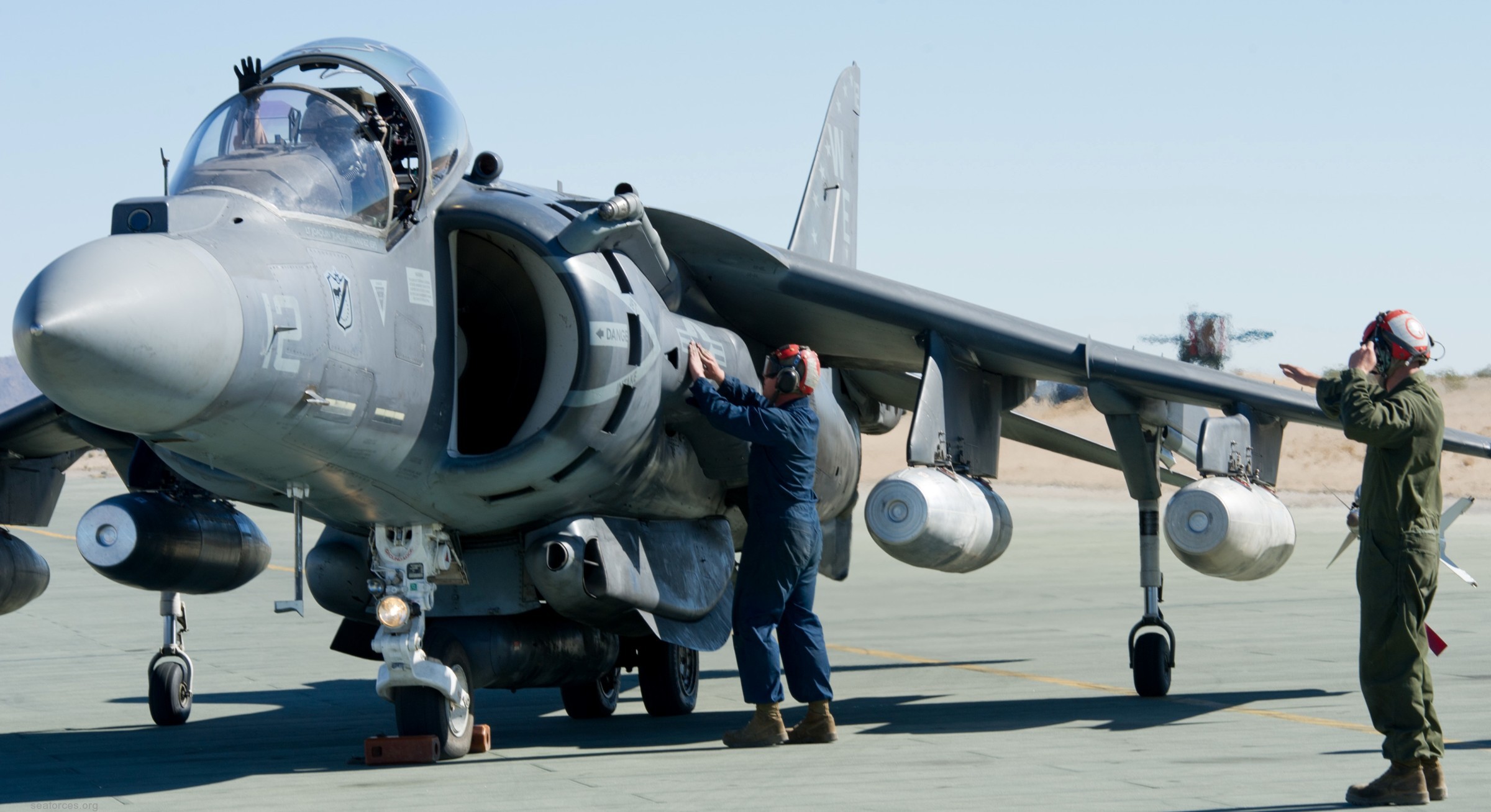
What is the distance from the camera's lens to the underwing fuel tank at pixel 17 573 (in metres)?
10.5

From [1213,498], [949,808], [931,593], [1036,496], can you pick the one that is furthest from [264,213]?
[1036,496]

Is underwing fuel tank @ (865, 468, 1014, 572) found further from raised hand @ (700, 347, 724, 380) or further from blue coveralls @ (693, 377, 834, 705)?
raised hand @ (700, 347, 724, 380)

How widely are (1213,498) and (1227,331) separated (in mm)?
79546

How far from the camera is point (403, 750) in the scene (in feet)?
26.8

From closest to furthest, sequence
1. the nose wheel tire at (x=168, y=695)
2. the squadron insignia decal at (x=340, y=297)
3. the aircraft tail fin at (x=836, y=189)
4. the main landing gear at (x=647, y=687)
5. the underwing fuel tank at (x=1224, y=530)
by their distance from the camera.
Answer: the squadron insignia decal at (x=340, y=297) → the underwing fuel tank at (x=1224, y=530) → the nose wheel tire at (x=168, y=695) → the main landing gear at (x=647, y=687) → the aircraft tail fin at (x=836, y=189)

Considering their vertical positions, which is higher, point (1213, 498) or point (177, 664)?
point (1213, 498)

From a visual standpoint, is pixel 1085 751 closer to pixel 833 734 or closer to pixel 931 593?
pixel 833 734

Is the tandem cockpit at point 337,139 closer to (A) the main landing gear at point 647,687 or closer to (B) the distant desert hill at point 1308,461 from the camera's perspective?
(A) the main landing gear at point 647,687

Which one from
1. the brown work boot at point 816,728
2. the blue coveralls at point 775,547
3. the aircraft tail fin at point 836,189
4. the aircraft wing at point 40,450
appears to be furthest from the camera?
the aircraft tail fin at point 836,189

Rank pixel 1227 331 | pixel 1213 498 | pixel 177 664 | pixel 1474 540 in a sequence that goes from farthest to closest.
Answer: pixel 1227 331, pixel 1474 540, pixel 177 664, pixel 1213 498

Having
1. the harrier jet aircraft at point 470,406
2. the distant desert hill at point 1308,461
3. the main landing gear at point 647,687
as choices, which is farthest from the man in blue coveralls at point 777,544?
the distant desert hill at point 1308,461

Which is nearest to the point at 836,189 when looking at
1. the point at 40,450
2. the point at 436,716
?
the point at 40,450

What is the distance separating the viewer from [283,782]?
7711mm

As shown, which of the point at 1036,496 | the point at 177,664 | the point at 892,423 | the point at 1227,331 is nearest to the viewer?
the point at 177,664
